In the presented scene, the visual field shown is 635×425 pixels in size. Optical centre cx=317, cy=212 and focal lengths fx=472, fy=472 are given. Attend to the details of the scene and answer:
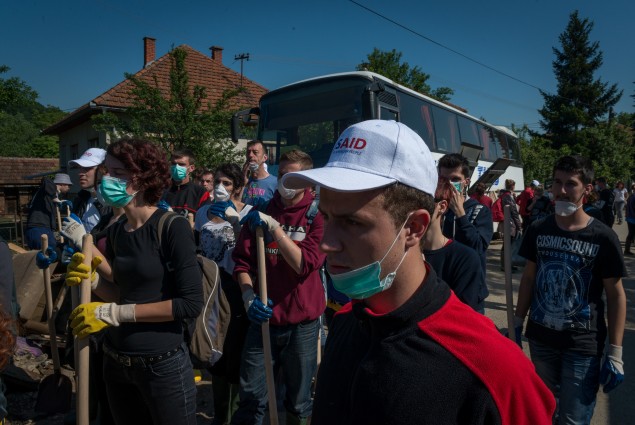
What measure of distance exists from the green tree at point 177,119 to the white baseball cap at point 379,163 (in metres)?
12.2

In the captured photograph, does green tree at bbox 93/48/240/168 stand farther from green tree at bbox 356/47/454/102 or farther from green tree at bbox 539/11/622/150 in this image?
green tree at bbox 539/11/622/150

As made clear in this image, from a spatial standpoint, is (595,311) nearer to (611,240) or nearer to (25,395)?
(611,240)

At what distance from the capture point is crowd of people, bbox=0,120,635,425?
1116 millimetres

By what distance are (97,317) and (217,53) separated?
91.0ft

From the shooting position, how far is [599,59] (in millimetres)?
44969

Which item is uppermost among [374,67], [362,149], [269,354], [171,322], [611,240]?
[374,67]

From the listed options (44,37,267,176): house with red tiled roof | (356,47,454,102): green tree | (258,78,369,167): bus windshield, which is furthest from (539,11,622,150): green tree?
(258,78,369,167): bus windshield

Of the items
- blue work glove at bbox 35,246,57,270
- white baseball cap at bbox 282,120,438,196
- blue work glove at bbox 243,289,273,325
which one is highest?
white baseball cap at bbox 282,120,438,196

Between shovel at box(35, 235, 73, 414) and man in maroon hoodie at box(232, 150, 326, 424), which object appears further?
shovel at box(35, 235, 73, 414)

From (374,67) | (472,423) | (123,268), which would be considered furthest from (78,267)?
(374,67)

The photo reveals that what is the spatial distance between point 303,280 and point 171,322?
3.00 ft

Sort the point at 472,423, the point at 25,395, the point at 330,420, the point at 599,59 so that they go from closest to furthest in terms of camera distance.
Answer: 1. the point at 472,423
2. the point at 330,420
3. the point at 25,395
4. the point at 599,59

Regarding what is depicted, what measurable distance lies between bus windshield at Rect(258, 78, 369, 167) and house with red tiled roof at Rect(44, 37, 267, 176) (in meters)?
9.66

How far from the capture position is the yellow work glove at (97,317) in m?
2.27
